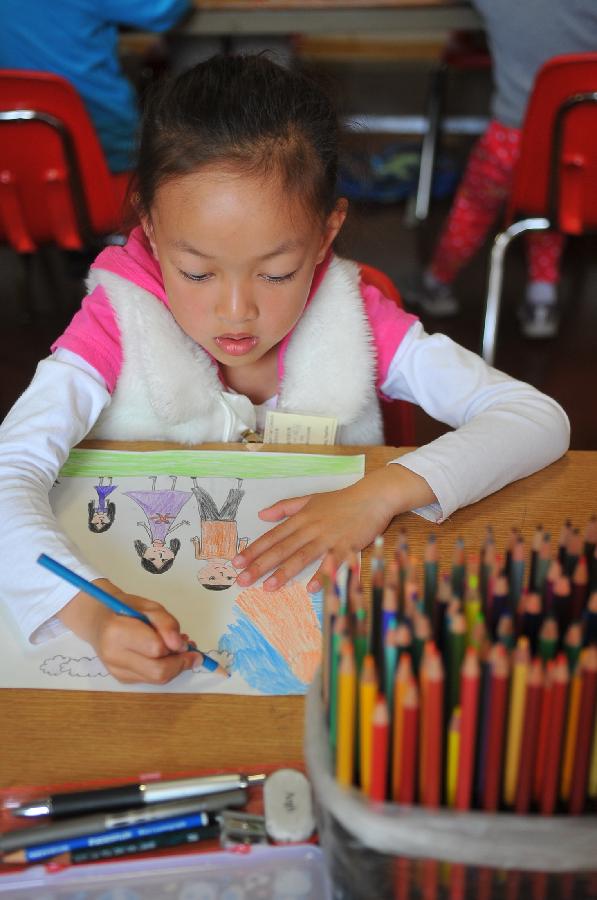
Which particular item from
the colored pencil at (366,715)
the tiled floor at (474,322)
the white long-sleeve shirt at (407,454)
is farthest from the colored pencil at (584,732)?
the tiled floor at (474,322)

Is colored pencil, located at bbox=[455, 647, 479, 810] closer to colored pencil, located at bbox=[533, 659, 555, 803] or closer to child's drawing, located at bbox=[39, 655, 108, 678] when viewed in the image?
colored pencil, located at bbox=[533, 659, 555, 803]

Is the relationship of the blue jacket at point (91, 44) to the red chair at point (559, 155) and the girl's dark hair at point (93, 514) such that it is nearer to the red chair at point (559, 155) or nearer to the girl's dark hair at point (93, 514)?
the red chair at point (559, 155)

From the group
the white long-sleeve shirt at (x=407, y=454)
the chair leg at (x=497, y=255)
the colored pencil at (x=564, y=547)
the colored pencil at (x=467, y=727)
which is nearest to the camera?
the colored pencil at (x=467, y=727)

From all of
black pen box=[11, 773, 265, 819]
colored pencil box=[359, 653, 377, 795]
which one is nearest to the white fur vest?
black pen box=[11, 773, 265, 819]

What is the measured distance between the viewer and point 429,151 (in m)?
3.38

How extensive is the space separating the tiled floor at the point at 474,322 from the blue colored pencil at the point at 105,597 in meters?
1.42

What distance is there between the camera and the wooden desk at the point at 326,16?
242 cm

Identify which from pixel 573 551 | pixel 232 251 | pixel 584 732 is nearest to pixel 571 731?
pixel 584 732

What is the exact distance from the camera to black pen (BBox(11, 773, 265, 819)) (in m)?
0.60

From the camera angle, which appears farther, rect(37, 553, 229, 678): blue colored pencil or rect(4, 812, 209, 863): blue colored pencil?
rect(37, 553, 229, 678): blue colored pencil

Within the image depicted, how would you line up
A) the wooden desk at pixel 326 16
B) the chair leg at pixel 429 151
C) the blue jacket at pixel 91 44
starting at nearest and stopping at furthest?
1. the blue jacket at pixel 91 44
2. the wooden desk at pixel 326 16
3. the chair leg at pixel 429 151

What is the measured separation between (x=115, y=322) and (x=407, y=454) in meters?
0.37

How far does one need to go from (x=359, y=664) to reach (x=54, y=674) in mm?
327

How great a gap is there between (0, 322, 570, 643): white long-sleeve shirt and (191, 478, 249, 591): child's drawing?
0.31ft
